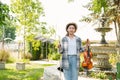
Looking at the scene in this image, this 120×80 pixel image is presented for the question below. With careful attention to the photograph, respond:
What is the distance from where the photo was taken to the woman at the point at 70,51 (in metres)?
6.50

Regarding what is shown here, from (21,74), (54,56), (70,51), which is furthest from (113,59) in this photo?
(70,51)

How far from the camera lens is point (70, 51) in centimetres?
652

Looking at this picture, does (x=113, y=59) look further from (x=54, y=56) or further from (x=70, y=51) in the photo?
(x=70, y=51)

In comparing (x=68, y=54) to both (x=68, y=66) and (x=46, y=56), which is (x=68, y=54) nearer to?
(x=68, y=66)

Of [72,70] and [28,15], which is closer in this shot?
[72,70]

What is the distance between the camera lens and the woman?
21.3 feet

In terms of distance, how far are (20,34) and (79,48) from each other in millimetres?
18413

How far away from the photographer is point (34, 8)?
83.3 ft

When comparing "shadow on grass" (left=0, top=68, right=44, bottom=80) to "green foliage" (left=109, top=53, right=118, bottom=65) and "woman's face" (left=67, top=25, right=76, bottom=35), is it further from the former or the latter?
"woman's face" (left=67, top=25, right=76, bottom=35)

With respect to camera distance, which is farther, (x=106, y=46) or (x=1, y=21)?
(x=106, y=46)

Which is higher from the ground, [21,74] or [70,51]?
[70,51]

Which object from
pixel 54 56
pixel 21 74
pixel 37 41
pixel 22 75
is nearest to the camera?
pixel 22 75

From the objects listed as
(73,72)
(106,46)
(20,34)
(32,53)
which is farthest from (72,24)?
(32,53)

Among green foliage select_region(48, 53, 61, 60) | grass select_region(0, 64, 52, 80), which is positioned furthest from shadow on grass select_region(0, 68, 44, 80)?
green foliage select_region(48, 53, 61, 60)
